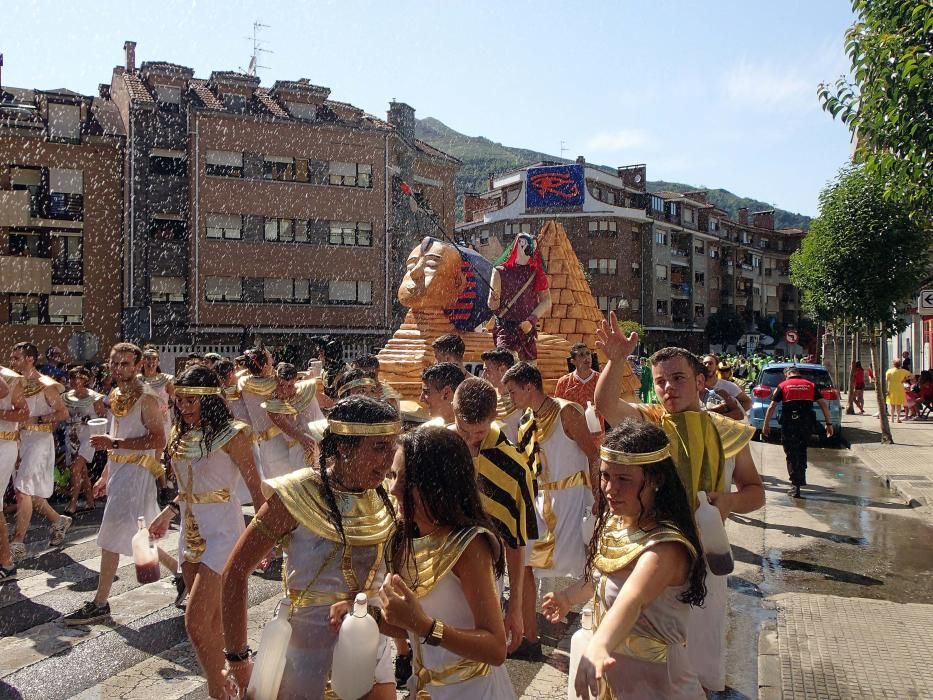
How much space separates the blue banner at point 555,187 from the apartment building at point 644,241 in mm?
136

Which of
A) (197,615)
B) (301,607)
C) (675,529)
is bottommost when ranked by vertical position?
(197,615)

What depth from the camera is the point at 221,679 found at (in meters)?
3.95

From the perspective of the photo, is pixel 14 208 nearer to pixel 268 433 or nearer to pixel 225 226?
pixel 225 226

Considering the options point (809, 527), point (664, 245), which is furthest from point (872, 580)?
point (664, 245)

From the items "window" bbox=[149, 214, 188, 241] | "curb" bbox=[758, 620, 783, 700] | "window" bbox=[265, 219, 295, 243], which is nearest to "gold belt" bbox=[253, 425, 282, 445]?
"curb" bbox=[758, 620, 783, 700]

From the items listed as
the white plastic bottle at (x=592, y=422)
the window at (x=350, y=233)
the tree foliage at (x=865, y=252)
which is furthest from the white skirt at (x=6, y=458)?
the window at (x=350, y=233)

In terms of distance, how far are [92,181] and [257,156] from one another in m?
6.45

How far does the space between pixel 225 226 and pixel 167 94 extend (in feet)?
19.4

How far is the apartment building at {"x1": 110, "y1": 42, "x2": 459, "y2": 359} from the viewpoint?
3291 cm

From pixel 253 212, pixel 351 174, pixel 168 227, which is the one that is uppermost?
pixel 351 174

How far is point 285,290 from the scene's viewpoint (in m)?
34.7

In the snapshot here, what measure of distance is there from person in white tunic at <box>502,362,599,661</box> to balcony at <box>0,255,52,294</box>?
31.1 m

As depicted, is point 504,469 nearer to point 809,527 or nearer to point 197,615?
point 197,615

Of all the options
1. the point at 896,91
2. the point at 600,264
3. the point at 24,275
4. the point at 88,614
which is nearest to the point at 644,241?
the point at 600,264
